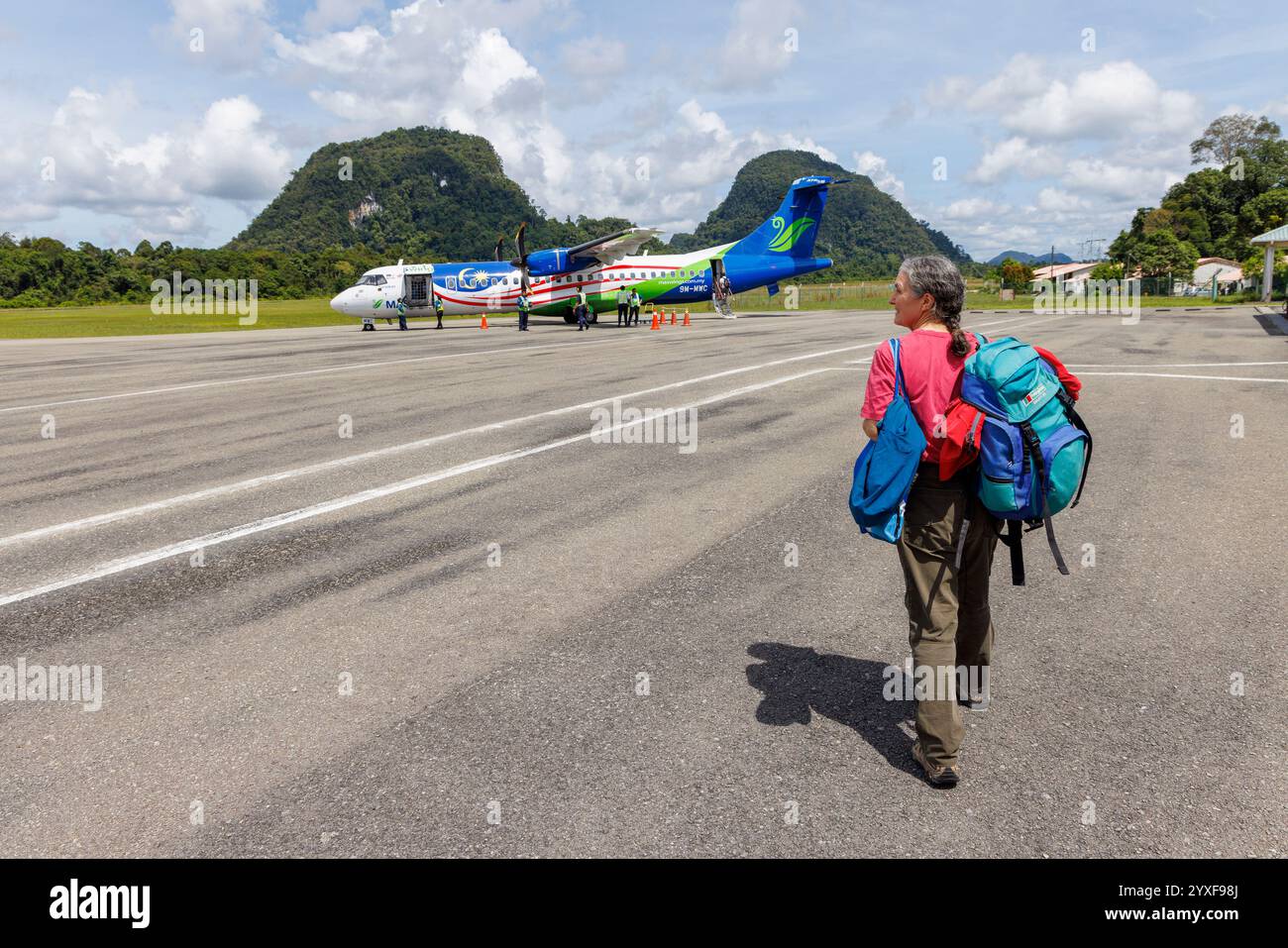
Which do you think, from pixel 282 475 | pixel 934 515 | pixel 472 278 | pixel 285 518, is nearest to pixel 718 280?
pixel 472 278

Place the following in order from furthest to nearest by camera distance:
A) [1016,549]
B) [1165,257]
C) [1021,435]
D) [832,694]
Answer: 1. [1165,257]
2. [832,694]
3. [1016,549]
4. [1021,435]

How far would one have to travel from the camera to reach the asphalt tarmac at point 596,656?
3.18m

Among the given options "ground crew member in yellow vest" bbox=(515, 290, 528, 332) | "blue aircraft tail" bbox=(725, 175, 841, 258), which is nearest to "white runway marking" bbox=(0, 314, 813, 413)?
"ground crew member in yellow vest" bbox=(515, 290, 528, 332)

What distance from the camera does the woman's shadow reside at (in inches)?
150

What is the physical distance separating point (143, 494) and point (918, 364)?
763cm

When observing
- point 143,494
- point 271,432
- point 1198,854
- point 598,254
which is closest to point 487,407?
point 271,432

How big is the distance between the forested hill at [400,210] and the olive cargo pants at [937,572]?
145459 millimetres

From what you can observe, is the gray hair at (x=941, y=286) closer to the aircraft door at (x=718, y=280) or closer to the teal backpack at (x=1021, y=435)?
the teal backpack at (x=1021, y=435)

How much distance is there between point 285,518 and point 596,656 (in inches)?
157

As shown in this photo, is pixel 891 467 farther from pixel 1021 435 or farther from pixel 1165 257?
pixel 1165 257

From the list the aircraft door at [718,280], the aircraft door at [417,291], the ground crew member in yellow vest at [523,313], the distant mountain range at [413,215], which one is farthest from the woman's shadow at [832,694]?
the distant mountain range at [413,215]

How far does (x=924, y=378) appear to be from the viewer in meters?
3.47
